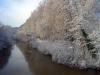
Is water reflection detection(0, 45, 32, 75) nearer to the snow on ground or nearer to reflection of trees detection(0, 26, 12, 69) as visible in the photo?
reflection of trees detection(0, 26, 12, 69)

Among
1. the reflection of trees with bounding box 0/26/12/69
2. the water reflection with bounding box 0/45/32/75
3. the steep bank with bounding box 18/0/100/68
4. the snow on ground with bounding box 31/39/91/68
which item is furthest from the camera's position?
the reflection of trees with bounding box 0/26/12/69

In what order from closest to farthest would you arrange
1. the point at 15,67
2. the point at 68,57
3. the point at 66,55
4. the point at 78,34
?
the point at 78,34, the point at 68,57, the point at 66,55, the point at 15,67

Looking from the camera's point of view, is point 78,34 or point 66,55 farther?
point 66,55

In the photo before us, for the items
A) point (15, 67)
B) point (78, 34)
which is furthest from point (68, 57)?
point (15, 67)

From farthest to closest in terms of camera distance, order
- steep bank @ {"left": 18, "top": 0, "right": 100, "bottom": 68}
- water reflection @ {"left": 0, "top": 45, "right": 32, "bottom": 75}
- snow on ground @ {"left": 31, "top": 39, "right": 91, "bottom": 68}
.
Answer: water reflection @ {"left": 0, "top": 45, "right": 32, "bottom": 75}, snow on ground @ {"left": 31, "top": 39, "right": 91, "bottom": 68}, steep bank @ {"left": 18, "top": 0, "right": 100, "bottom": 68}

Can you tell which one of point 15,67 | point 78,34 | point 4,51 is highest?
point 78,34

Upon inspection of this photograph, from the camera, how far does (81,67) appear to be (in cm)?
2386

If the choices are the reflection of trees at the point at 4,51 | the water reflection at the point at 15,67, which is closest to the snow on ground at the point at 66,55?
the water reflection at the point at 15,67

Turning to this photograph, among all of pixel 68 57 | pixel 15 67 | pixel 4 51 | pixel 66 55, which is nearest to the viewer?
pixel 68 57

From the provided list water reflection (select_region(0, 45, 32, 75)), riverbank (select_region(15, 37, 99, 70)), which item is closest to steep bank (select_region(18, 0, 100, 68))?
riverbank (select_region(15, 37, 99, 70))

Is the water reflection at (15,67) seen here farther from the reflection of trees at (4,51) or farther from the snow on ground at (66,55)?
the snow on ground at (66,55)

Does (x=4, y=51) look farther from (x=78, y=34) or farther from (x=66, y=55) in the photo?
(x=78, y=34)

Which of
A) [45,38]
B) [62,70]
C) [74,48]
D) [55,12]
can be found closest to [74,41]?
[74,48]

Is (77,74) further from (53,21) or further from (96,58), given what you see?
(53,21)
